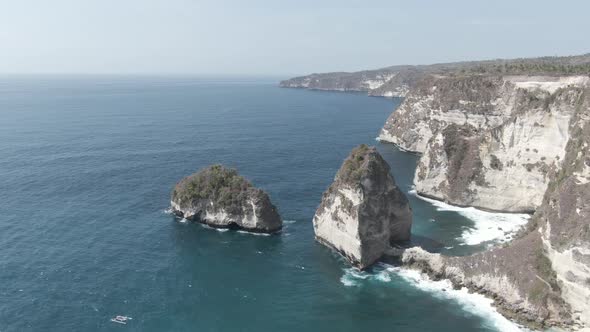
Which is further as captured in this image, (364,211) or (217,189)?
(217,189)

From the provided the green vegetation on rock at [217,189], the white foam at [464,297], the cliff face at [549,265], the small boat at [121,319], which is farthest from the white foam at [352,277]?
the small boat at [121,319]

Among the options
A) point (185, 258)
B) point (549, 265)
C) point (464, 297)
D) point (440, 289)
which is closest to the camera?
point (549, 265)

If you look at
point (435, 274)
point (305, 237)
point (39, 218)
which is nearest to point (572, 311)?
point (435, 274)

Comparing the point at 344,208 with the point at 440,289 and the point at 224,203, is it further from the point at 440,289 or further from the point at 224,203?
the point at 224,203

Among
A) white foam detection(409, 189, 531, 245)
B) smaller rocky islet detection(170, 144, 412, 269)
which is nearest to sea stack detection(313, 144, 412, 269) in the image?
smaller rocky islet detection(170, 144, 412, 269)

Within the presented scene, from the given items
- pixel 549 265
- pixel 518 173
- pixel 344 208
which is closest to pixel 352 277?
pixel 344 208

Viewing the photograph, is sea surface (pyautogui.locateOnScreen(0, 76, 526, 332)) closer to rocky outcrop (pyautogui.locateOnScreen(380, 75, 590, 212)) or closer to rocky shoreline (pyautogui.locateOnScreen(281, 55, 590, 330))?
rocky shoreline (pyautogui.locateOnScreen(281, 55, 590, 330))

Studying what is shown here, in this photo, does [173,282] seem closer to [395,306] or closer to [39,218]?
[395,306]
